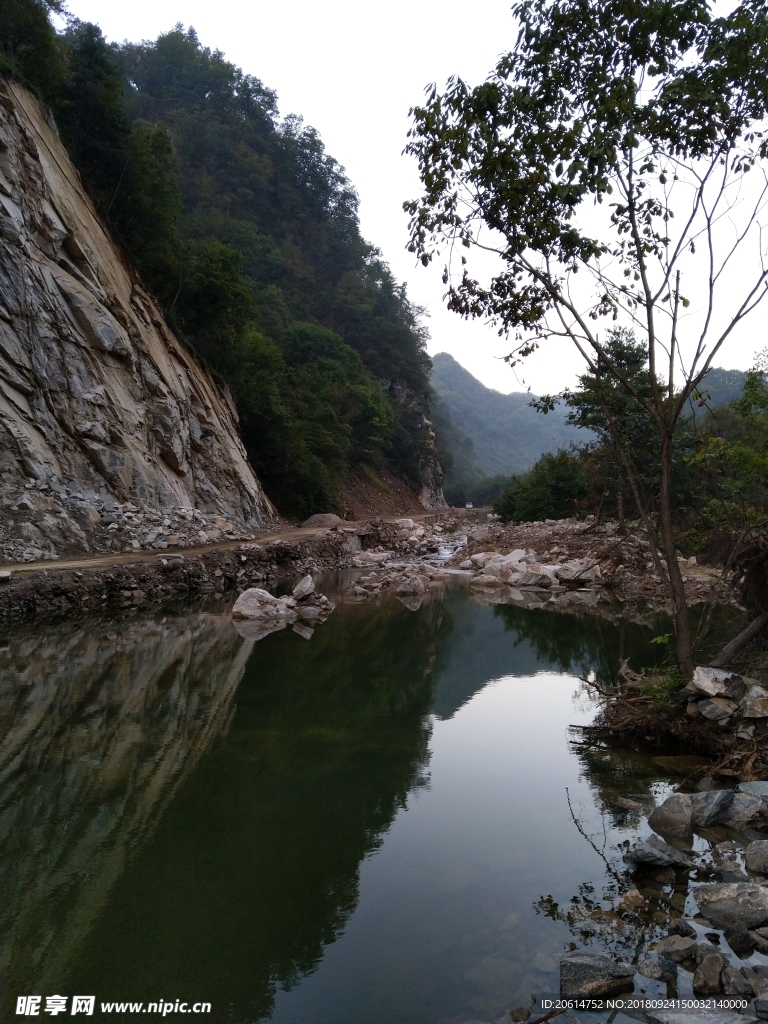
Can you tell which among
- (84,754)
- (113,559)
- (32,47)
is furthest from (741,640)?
(32,47)

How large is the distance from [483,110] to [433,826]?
622 cm

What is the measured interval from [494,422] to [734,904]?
17680 cm

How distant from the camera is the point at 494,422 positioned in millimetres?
177250

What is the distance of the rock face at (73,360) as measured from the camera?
15375mm

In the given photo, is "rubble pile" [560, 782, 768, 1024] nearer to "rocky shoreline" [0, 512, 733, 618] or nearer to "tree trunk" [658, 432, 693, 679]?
"tree trunk" [658, 432, 693, 679]

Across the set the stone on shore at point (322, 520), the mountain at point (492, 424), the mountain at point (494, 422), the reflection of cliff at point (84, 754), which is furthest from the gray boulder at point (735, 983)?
the mountain at point (494, 422)

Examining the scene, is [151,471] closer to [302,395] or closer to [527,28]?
[527,28]

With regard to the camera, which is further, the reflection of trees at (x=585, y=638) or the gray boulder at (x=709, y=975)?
the reflection of trees at (x=585, y=638)

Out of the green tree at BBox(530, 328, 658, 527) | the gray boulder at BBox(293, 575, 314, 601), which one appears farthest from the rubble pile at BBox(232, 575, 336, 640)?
the green tree at BBox(530, 328, 658, 527)

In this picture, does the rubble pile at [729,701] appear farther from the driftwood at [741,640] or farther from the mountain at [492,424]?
the mountain at [492,424]

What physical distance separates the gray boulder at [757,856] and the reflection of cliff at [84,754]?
12.5ft

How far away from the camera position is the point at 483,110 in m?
6.76

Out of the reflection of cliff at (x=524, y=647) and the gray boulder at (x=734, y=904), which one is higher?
the gray boulder at (x=734, y=904)

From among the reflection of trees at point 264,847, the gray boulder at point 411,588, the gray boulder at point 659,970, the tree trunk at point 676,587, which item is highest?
the tree trunk at point 676,587
